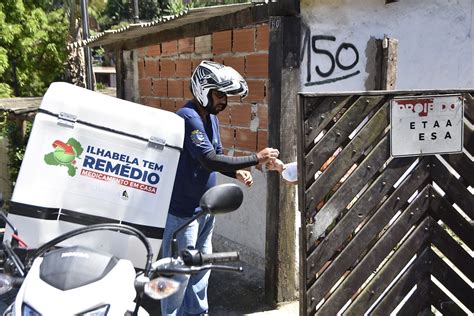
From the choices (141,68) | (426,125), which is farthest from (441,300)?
(141,68)

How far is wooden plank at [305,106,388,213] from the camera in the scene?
11.2 feet

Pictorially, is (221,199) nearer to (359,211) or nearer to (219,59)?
(359,211)

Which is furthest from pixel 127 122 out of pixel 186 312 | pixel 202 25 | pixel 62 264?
pixel 202 25

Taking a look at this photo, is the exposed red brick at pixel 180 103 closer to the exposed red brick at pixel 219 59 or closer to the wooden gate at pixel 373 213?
the exposed red brick at pixel 219 59

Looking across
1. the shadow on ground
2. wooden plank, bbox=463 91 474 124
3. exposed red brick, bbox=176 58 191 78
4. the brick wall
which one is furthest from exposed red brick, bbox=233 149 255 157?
wooden plank, bbox=463 91 474 124

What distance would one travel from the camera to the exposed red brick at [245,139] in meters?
5.67

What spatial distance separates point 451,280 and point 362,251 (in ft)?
1.99

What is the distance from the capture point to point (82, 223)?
9.45ft

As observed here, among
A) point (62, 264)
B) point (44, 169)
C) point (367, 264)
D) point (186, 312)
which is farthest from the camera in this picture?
point (186, 312)

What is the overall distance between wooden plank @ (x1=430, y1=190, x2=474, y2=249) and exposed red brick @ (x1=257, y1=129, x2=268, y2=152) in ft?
6.96

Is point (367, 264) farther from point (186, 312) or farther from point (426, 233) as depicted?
point (186, 312)

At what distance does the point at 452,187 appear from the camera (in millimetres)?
3555

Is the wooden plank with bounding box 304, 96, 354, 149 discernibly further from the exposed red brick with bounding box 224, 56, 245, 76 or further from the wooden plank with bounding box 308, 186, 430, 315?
the exposed red brick with bounding box 224, 56, 245, 76

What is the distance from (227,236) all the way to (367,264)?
3.00 meters
